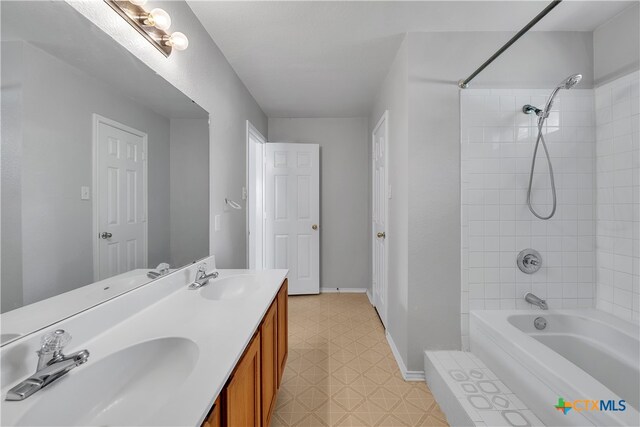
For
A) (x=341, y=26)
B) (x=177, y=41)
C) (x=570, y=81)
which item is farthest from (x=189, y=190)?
(x=570, y=81)

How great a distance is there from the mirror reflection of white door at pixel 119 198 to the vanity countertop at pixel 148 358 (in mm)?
154

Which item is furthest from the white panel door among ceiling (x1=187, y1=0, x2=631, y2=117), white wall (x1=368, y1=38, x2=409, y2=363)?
white wall (x1=368, y1=38, x2=409, y2=363)

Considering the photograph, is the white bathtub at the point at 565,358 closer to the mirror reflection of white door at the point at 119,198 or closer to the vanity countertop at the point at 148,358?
the vanity countertop at the point at 148,358

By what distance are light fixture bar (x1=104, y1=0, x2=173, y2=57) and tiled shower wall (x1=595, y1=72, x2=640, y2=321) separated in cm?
257

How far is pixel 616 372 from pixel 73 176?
264 cm

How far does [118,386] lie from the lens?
0.78 m

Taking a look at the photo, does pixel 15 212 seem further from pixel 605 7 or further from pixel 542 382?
pixel 605 7

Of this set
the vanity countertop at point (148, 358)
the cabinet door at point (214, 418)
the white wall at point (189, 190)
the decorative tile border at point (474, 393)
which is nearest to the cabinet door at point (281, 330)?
the vanity countertop at point (148, 358)

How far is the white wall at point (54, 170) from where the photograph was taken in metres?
0.70

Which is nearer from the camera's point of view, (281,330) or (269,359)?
(269,359)

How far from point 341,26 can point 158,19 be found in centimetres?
113

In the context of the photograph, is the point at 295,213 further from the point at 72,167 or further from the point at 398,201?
the point at 72,167

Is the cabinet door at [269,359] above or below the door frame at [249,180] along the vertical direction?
below

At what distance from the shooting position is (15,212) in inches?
26.7
